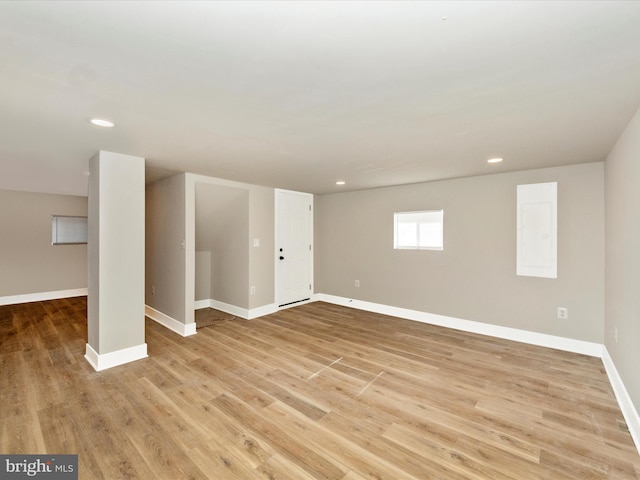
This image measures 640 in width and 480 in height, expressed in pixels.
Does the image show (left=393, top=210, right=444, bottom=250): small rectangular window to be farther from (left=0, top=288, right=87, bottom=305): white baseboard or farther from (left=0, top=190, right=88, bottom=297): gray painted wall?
(left=0, top=288, right=87, bottom=305): white baseboard

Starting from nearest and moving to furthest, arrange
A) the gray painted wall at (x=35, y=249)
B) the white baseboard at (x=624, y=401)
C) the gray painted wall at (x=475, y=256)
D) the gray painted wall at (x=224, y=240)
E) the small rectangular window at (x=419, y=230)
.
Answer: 1. the white baseboard at (x=624, y=401)
2. the gray painted wall at (x=475, y=256)
3. the small rectangular window at (x=419, y=230)
4. the gray painted wall at (x=224, y=240)
5. the gray painted wall at (x=35, y=249)

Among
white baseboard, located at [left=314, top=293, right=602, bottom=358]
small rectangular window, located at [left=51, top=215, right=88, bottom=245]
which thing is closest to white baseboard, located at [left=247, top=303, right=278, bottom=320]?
white baseboard, located at [left=314, top=293, right=602, bottom=358]

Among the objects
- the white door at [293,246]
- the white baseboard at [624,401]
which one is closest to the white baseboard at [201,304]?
the white door at [293,246]

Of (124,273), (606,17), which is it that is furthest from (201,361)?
(606,17)

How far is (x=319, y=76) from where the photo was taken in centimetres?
147

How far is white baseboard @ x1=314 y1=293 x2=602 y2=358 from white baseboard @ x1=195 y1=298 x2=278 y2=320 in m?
1.47

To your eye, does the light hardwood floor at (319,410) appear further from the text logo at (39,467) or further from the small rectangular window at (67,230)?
the small rectangular window at (67,230)

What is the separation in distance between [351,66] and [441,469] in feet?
7.39

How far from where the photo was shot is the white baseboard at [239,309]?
4.68 meters

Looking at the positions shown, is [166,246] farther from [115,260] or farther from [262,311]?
[262,311]

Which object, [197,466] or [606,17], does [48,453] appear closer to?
[197,466]

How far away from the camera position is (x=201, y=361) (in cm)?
311

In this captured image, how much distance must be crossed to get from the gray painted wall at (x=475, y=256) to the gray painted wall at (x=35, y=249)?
5.42 meters

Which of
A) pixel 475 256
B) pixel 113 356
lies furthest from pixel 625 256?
pixel 113 356
